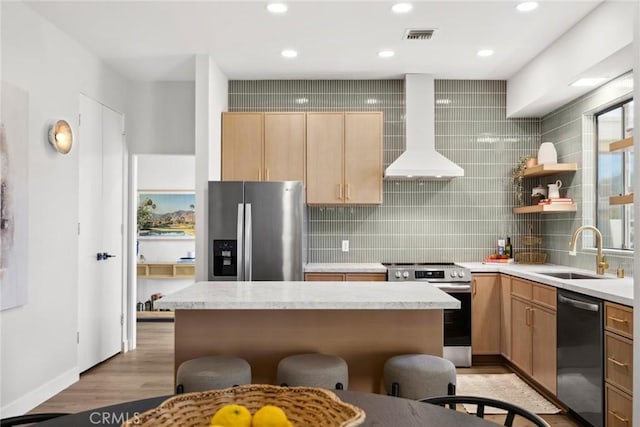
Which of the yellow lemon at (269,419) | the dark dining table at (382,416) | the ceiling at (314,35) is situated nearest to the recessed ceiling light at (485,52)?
the ceiling at (314,35)

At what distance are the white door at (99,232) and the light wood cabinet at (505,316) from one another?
12.0 ft

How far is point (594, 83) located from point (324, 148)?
91.1 inches

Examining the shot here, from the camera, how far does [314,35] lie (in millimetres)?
3979

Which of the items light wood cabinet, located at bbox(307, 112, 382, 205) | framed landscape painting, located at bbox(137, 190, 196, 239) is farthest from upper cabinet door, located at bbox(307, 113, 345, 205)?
framed landscape painting, located at bbox(137, 190, 196, 239)

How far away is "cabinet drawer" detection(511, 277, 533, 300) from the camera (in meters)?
3.92

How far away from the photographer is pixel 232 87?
17.2 feet

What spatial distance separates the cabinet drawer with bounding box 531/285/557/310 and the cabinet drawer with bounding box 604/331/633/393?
720 millimetres

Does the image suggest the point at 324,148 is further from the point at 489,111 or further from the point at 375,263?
the point at 489,111

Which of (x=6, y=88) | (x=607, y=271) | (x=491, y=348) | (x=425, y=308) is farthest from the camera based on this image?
(x=491, y=348)

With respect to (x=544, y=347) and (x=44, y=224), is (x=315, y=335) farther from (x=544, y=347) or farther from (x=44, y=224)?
(x=44, y=224)

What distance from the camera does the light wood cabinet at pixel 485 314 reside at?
15.0ft

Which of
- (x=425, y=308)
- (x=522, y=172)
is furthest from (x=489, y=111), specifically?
(x=425, y=308)

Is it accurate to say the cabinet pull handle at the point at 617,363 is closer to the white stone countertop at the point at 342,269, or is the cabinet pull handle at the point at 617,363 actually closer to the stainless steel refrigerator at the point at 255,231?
the white stone countertop at the point at 342,269

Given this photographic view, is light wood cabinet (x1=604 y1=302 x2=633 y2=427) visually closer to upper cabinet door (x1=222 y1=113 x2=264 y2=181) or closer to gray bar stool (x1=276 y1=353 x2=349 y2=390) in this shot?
gray bar stool (x1=276 y1=353 x2=349 y2=390)
